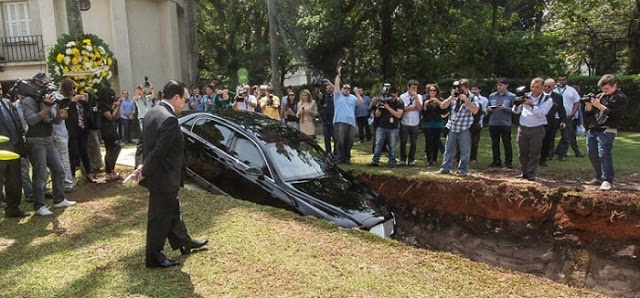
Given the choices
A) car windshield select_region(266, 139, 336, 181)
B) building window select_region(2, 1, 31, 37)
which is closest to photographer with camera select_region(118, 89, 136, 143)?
building window select_region(2, 1, 31, 37)

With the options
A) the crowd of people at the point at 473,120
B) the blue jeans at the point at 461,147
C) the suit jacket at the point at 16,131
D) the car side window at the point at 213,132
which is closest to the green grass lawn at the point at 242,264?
the suit jacket at the point at 16,131

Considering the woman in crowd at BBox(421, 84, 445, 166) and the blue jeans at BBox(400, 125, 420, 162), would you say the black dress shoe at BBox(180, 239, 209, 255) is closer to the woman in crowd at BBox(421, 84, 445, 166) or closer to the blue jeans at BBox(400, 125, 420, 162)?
the blue jeans at BBox(400, 125, 420, 162)

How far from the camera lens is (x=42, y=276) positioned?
4160 mm

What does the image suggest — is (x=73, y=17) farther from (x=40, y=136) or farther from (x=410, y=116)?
(x=410, y=116)

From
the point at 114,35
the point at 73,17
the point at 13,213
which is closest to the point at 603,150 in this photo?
the point at 13,213

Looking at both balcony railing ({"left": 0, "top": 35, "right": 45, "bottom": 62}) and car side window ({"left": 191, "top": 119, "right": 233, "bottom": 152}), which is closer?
car side window ({"left": 191, "top": 119, "right": 233, "bottom": 152})

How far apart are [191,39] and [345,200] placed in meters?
14.1

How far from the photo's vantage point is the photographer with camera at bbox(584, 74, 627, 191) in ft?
22.5

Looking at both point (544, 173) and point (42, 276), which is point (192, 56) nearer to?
point (544, 173)

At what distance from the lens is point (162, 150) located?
12.5ft

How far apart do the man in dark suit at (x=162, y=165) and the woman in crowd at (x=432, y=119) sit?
6.13 metres

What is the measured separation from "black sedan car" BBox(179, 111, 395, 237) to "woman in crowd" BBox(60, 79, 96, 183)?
5.04 feet

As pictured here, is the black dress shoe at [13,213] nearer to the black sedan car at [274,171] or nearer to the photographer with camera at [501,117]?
the black sedan car at [274,171]

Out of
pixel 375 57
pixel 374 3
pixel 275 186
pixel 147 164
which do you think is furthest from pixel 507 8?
pixel 147 164
